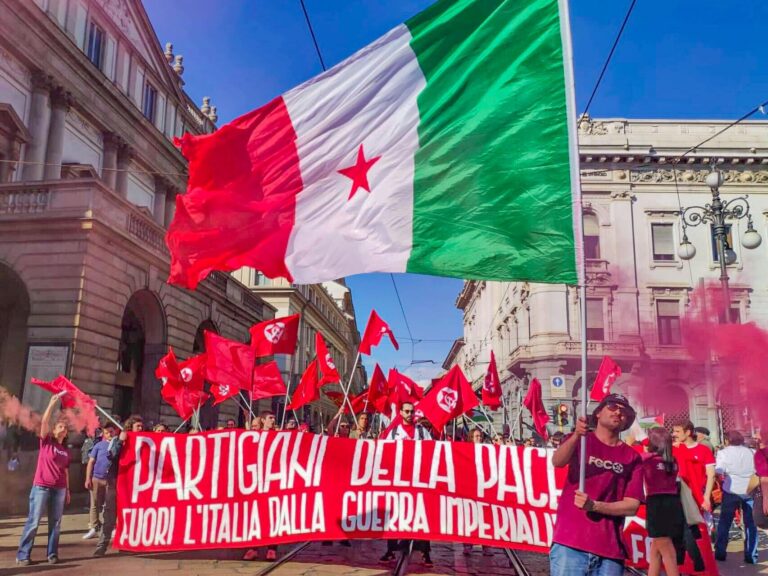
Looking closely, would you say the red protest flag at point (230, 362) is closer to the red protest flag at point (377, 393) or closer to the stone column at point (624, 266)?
the red protest flag at point (377, 393)

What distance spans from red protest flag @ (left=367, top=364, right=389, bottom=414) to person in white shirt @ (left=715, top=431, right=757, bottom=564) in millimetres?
5584

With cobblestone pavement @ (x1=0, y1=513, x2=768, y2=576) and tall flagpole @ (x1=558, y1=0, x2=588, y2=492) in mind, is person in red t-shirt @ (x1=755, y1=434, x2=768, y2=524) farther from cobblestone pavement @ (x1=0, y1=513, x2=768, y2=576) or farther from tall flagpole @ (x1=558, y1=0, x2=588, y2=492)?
tall flagpole @ (x1=558, y1=0, x2=588, y2=492)

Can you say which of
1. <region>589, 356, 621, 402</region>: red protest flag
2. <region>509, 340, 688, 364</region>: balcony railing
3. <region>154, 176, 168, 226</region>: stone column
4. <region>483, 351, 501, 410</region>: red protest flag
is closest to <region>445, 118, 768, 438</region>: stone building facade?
<region>509, 340, 688, 364</region>: balcony railing

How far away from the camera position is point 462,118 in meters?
4.94

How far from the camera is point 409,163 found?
5.00 meters

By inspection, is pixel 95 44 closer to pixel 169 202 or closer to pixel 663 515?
pixel 169 202

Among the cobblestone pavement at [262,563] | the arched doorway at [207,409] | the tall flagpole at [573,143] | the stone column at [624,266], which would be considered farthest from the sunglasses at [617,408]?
the stone column at [624,266]

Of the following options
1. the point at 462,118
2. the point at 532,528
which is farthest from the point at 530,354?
the point at 462,118

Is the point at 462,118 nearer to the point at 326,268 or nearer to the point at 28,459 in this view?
the point at 326,268

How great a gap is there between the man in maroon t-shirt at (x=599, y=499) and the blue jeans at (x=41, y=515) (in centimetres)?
643

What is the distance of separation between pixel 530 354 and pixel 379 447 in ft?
102

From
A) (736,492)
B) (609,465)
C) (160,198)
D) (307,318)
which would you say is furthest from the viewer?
(307,318)

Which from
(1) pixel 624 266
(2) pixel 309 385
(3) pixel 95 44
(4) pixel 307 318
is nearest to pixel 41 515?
(2) pixel 309 385

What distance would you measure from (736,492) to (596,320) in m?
28.4
